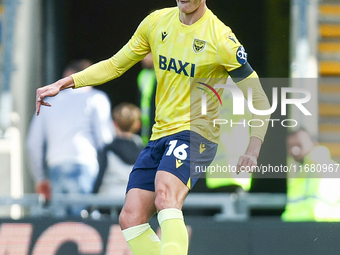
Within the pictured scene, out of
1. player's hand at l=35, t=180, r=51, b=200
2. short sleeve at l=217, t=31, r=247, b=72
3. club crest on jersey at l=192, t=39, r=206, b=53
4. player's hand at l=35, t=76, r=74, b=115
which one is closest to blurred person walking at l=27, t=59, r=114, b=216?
player's hand at l=35, t=180, r=51, b=200

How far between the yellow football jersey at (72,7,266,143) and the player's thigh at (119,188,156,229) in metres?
0.41

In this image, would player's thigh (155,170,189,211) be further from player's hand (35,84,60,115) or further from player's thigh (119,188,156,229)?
player's hand (35,84,60,115)

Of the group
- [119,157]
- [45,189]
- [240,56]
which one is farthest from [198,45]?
[45,189]

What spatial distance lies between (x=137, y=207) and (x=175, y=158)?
45 centimetres

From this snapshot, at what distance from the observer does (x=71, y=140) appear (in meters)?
6.53

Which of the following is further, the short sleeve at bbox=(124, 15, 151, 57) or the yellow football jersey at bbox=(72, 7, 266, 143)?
the short sleeve at bbox=(124, 15, 151, 57)

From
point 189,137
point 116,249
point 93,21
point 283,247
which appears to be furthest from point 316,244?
point 93,21

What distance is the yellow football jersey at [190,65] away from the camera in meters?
4.12

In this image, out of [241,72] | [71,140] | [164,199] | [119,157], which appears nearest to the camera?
[164,199]

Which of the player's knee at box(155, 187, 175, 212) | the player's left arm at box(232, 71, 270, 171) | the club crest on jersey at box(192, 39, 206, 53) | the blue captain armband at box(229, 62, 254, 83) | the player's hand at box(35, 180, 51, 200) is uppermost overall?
the club crest on jersey at box(192, 39, 206, 53)

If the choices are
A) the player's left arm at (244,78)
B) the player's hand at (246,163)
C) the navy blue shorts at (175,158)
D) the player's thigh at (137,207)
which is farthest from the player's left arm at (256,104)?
the player's thigh at (137,207)

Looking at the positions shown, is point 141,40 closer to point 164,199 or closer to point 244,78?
point 244,78

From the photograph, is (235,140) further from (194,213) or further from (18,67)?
(18,67)

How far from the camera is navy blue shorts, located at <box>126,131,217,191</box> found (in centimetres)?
401
